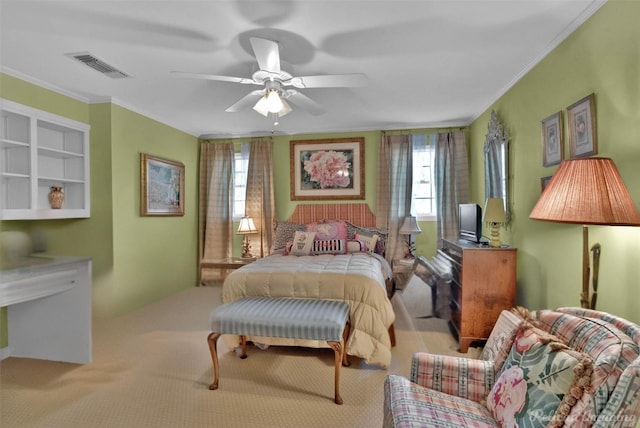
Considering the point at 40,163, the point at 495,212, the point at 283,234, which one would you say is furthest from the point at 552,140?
the point at 40,163

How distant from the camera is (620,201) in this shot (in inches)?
49.0

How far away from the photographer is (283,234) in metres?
4.32

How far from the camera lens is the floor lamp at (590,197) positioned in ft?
4.04

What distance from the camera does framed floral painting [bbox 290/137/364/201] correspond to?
4.76m

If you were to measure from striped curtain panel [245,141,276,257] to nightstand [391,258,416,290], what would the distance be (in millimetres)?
1928

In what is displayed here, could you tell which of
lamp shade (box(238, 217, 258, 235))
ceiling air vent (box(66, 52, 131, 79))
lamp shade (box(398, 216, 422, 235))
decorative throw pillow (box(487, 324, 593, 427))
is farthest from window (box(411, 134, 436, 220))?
ceiling air vent (box(66, 52, 131, 79))

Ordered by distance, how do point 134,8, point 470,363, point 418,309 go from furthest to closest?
point 418,309
point 134,8
point 470,363

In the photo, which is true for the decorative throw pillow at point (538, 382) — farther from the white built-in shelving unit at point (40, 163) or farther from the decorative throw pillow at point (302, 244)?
the white built-in shelving unit at point (40, 163)

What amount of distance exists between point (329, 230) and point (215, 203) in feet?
6.59

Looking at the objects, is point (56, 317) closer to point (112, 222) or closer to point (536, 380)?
point (112, 222)

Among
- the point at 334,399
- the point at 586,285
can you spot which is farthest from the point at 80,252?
→ the point at 586,285

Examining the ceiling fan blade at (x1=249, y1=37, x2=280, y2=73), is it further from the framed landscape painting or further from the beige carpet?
the framed landscape painting

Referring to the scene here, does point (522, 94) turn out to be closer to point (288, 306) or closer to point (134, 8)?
point (288, 306)

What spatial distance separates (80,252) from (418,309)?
382 cm
